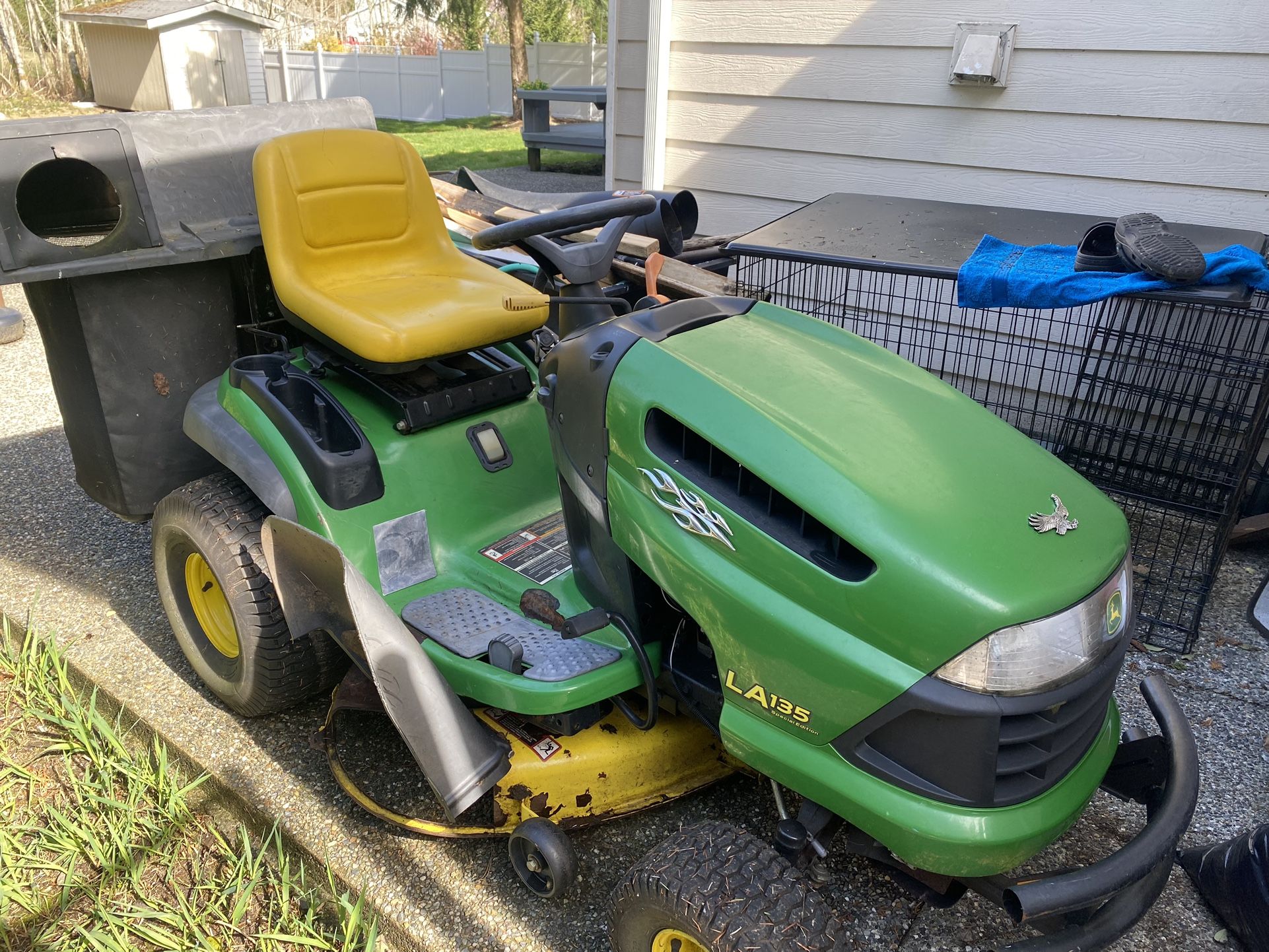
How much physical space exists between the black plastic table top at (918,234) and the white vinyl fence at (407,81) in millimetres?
16646

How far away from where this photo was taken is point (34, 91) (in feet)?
72.5

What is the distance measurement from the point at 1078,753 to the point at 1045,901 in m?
0.25

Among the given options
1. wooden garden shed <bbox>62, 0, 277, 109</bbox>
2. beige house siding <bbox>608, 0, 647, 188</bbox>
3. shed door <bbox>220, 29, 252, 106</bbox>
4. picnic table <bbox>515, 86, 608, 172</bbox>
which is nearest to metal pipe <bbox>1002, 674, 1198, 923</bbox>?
beige house siding <bbox>608, 0, 647, 188</bbox>

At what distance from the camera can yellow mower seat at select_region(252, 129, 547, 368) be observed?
2236 millimetres

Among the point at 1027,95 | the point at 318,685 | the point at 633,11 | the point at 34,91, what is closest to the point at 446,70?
the point at 34,91

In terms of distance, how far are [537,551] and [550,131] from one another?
11412 mm

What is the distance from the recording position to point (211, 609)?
8.49 ft

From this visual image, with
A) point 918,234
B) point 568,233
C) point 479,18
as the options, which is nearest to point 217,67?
point 479,18

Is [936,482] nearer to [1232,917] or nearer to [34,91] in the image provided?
[1232,917]

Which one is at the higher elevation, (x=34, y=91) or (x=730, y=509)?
(x=730, y=509)

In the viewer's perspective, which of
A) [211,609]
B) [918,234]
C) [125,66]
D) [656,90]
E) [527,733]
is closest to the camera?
[527,733]

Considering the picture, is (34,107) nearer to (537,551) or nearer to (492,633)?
(537,551)

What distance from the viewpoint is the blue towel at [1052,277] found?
240cm

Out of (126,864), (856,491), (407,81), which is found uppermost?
(856,491)
